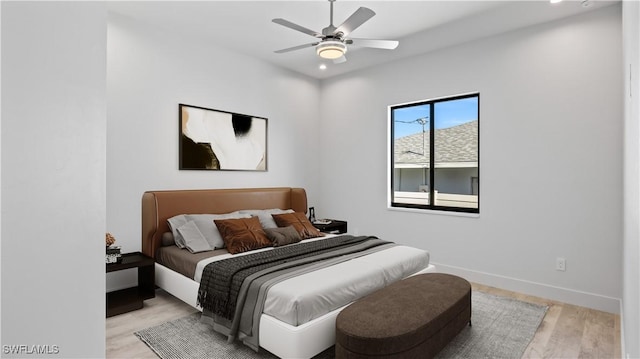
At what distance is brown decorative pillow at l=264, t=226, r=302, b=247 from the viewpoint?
133 inches

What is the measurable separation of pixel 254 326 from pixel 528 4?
A: 3.72m

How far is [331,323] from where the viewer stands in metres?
2.14

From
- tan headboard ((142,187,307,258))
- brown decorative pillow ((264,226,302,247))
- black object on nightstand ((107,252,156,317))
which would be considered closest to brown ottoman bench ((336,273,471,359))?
brown decorative pillow ((264,226,302,247))

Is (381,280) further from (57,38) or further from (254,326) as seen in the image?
(57,38)

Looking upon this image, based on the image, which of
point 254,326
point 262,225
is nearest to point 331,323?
Result: point 254,326

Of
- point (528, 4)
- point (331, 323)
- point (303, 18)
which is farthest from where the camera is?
point (303, 18)

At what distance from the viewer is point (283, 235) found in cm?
345

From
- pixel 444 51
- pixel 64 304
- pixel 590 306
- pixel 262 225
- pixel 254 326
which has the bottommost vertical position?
pixel 590 306

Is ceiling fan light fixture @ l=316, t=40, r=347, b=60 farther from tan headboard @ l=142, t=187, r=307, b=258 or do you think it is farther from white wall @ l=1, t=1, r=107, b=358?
white wall @ l=1, t=1, r=107, b=358

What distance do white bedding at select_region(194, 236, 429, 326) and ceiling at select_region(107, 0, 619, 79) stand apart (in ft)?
7.97

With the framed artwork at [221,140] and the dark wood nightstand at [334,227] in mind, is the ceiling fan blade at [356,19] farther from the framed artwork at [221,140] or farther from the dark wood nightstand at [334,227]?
the dark wood nightstand at [334,227]

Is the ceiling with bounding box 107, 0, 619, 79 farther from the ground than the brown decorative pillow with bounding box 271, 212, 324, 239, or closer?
farther from the ground

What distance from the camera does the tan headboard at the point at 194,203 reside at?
3.41 metres

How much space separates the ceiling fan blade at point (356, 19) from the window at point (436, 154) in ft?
6.74
